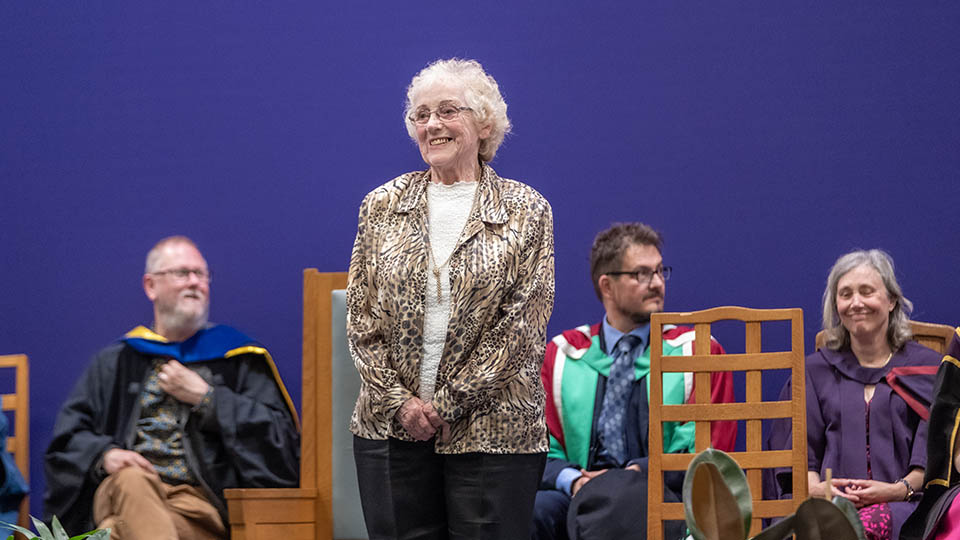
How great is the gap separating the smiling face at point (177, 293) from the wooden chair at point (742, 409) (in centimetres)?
147

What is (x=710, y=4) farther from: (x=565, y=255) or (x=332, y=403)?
(x=332, y=403)

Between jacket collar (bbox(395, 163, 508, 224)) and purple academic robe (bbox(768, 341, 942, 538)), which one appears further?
purple academic robe (bbox(768, 341, 942, 538))

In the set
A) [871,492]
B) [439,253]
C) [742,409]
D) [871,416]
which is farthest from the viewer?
[871,416]

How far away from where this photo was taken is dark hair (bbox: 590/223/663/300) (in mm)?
3527

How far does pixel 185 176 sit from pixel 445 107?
1735 mm

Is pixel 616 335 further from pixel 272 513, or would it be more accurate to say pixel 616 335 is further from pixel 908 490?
pixel 272 513

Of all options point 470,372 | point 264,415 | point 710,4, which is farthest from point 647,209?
point 470,372

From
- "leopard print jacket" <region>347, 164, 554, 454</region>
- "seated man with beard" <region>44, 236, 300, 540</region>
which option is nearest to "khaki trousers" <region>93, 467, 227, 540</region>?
"seated man with beard" <region>44, 236, 300, 540</region>

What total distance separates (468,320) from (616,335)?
51.5 inches

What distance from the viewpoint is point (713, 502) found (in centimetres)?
68

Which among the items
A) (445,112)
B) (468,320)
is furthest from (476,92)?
(468,320)

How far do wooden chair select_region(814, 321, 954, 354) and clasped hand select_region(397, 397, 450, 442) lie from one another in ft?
5.45

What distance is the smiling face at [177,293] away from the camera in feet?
11.3

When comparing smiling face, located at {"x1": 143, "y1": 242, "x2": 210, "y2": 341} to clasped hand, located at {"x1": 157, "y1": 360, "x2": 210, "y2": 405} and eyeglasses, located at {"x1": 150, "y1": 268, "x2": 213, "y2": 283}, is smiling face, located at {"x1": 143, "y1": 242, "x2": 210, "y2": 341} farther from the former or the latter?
clasped hand, located at {"x1": 157, "y1": 360, "x2": 210, "y2": 405}
